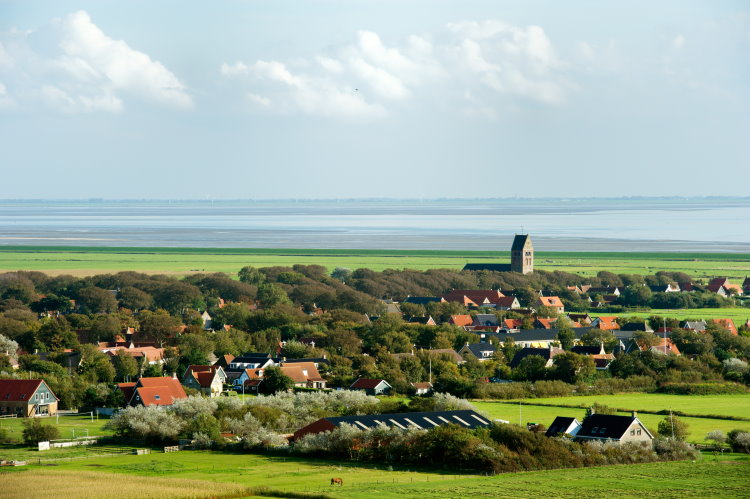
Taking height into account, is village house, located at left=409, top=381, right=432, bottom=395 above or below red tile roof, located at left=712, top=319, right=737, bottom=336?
below

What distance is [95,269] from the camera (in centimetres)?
13012

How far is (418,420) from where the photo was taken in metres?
40.2

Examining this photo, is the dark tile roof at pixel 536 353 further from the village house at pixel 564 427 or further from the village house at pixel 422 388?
the village house at pixel 564 427

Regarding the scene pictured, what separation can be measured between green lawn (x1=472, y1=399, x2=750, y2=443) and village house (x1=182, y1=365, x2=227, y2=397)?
11855 millimetres

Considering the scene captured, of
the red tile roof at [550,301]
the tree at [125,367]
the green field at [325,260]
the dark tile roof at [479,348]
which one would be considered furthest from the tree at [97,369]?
the green field at [325,260]

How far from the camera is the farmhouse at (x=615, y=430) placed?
3756 cm

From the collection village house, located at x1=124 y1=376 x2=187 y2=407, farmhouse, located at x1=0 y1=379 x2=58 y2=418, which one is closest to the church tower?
village house, located at x1=124 y1=376 x2=187 y2=407

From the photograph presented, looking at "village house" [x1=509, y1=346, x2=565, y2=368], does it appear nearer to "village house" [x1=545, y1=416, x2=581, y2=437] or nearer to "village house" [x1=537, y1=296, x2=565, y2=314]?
"village house" [x1=545, y1=416, x2=581, y2=437]

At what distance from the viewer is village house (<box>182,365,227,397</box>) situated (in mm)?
52906

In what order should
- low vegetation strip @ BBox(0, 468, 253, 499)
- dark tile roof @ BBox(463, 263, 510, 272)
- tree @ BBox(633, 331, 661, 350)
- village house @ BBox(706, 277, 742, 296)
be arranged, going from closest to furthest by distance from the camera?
low vegetation strip @ BBox(0, 468, 253, 499) < tree @ BBox(633, 331, 661, 350) < village house @ BBox(706, 277, 742, 296) < dark tile roof @ BBox(463, 263, 510, 272)

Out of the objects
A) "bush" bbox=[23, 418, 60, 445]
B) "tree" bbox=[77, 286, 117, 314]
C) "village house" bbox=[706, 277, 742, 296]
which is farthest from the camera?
"village house" bbox=[706, 277, 742, 296]

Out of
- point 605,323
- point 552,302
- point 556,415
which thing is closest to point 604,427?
point 556,415

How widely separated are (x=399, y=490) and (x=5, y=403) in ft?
75.9

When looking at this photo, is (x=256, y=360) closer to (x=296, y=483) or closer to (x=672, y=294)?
(x=296, y=483)
